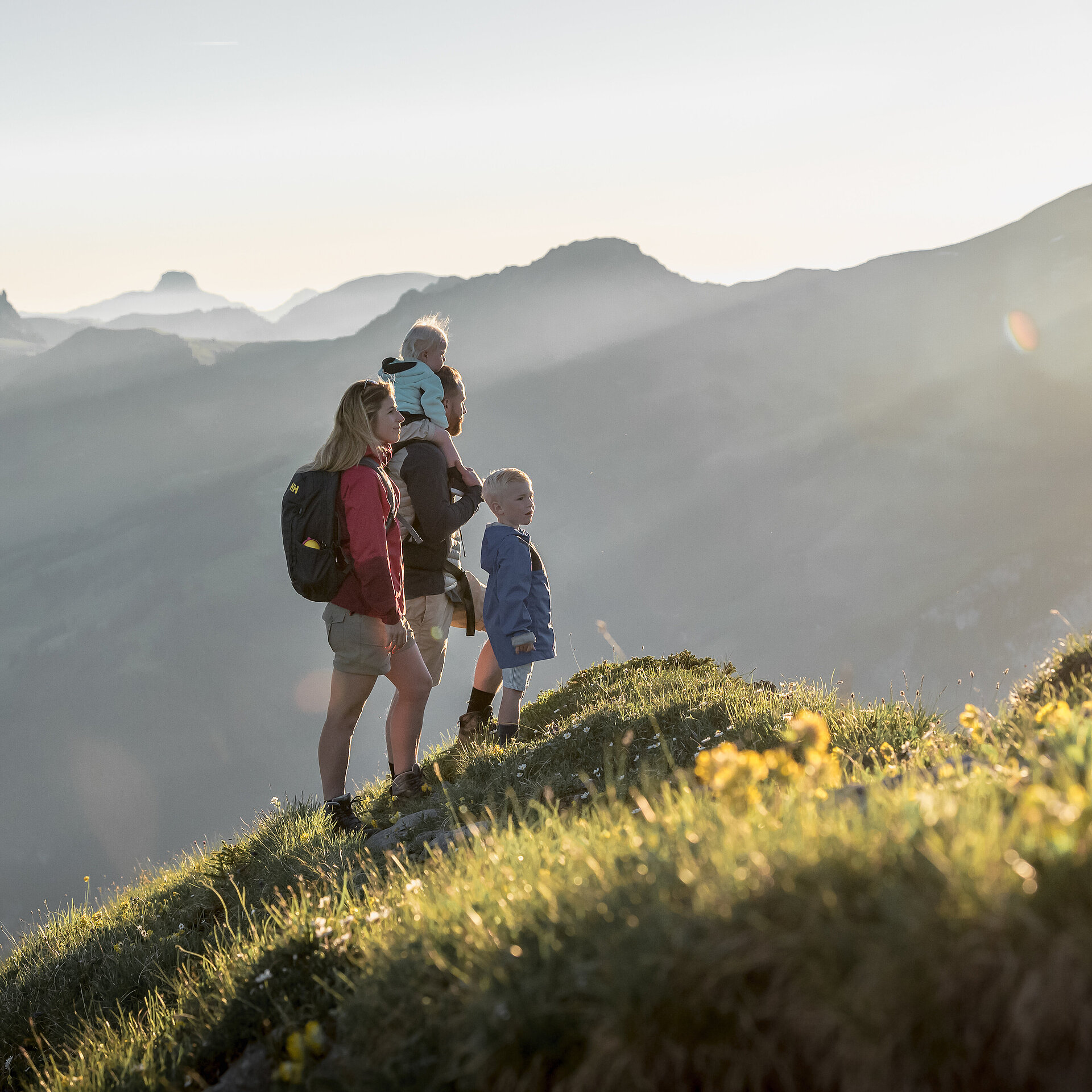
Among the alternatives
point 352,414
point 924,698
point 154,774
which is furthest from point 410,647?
point 154,774

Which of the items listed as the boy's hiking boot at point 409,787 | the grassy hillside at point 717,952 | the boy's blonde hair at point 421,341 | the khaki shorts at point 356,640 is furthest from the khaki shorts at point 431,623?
the grassy hillside at point 717,952

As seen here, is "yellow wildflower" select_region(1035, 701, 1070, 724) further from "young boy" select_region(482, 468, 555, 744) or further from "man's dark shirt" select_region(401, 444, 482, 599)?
"man's dark shirt" select_region(401, 444, 482, 599)

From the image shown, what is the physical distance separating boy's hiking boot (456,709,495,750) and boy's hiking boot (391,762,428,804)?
2.74ft

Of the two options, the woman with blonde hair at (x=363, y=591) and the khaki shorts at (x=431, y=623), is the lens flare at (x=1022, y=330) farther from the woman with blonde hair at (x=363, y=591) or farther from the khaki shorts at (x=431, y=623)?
the woman with blonde hair at (x=363, y=591)

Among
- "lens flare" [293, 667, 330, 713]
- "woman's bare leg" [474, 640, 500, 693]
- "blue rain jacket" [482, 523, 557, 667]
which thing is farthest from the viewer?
"lens flare" [293, 667, 330, 713]

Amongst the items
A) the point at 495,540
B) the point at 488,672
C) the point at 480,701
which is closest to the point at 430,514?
the point at 495,540

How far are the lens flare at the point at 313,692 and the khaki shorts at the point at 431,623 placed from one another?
11458 cm

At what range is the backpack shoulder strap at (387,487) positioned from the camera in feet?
17.1

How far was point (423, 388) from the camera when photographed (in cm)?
633

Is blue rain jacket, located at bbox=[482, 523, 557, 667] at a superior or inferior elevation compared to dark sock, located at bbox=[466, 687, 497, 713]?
superior

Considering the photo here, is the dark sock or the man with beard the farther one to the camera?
the dark sock

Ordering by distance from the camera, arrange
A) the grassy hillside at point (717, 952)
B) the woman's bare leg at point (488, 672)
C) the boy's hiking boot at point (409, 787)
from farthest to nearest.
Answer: the woman's bare leg at point (488, 672)
the boy's hiking boot at point (409, 787)
the grassy hillside at point (717, 952)

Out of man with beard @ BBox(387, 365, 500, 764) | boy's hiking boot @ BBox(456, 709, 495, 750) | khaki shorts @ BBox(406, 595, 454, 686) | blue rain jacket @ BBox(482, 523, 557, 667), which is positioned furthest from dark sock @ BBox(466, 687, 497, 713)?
blue rain jacket @ BBox(482, 523, 557, 667)

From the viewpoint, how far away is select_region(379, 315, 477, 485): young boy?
20.6ft
